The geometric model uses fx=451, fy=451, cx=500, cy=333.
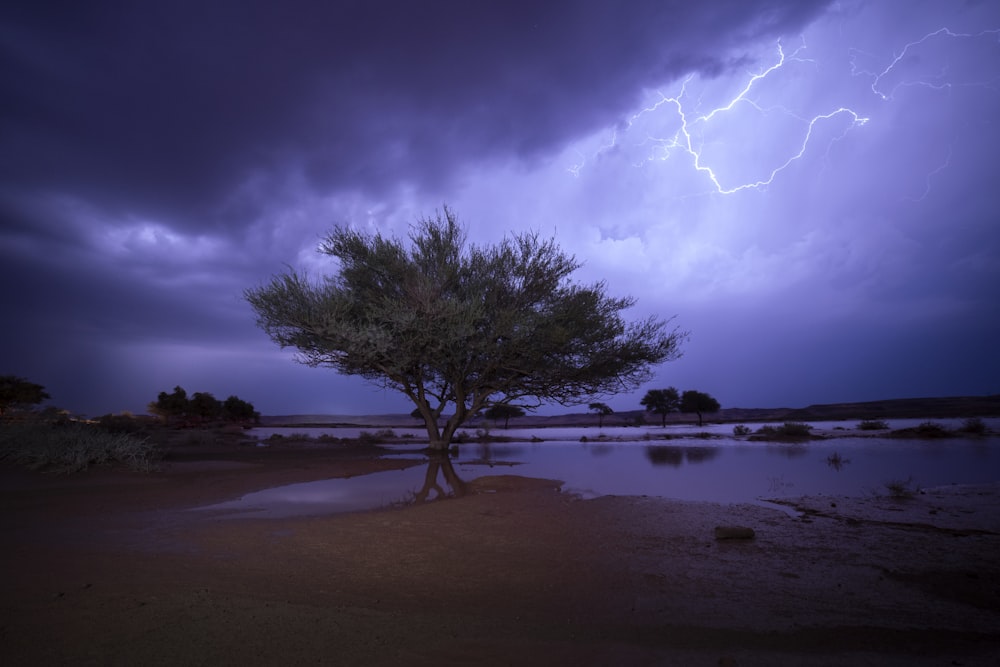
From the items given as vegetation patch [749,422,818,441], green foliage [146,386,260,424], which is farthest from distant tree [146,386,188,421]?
vegetation patch [749,422,818,441]

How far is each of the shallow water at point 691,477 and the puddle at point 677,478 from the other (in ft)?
0.06

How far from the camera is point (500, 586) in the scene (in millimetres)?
3893

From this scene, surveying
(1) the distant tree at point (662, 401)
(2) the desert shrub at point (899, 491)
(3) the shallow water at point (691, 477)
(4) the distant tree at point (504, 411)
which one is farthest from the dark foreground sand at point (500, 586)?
(1) the distant tree at point (662, 401)

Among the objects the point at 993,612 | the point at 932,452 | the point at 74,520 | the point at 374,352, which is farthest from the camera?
the point at 932,452

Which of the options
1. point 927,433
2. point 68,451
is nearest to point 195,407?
point 68,451

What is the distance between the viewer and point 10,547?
15.0 feet

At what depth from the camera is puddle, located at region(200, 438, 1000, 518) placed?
26.4ft

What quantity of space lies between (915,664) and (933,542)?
3.65m

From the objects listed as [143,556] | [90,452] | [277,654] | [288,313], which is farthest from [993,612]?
[288,313]

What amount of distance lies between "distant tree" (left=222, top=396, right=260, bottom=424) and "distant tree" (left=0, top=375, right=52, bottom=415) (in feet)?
61.2

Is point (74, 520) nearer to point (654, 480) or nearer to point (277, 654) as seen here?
point (277, 654)

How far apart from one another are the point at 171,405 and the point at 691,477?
50071 millimetres

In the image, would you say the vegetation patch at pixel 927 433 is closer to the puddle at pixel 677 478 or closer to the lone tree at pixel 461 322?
the puddle at pixel 677 478

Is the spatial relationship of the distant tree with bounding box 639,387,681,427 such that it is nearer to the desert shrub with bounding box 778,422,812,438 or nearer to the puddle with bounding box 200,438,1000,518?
the desert shrub with bounding box 778,422,812,438
